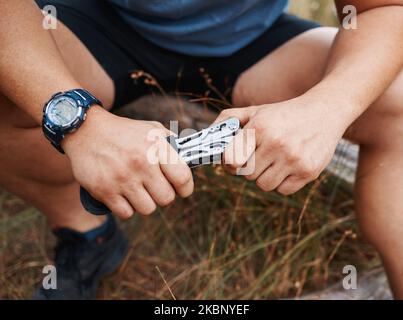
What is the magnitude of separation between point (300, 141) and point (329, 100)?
0.11 m

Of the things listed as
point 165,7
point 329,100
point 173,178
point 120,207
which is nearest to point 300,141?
point 329,100

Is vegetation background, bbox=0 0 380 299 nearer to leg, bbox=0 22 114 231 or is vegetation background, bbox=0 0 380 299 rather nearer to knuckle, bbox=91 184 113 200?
leg, bbox=0 22 114 231

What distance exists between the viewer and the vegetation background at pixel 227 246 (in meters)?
1.48

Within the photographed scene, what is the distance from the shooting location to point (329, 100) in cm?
98

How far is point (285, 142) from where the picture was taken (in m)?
0.93

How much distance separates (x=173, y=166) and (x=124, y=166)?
3.3 inches

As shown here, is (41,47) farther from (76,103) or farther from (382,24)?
(382,24)

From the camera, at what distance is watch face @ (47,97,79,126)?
0.91 meters

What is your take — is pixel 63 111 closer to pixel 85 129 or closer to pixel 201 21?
pixel 85 129

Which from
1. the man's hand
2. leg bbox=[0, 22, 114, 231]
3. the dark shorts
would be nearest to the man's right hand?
the man's hand

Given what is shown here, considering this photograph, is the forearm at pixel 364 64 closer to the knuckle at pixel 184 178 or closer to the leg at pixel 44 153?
the knuckle at pixel 184 178

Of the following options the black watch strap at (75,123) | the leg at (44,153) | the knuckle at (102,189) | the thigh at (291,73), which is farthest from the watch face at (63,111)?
the thigh at (291,73)

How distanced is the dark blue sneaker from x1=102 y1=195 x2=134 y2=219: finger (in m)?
0.56

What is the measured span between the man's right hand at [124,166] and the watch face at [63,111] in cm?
3
